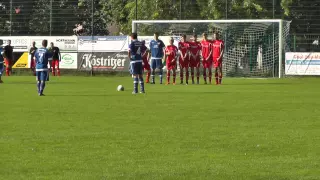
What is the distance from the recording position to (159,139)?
15.4 metres

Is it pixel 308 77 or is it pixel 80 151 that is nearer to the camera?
pixel 80 151

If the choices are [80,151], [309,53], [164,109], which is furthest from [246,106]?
[309,53]

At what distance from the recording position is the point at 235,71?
159 feet

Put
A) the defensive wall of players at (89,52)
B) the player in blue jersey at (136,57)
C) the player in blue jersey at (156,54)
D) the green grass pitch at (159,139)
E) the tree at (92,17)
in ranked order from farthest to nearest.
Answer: the tree at (92,17) < the defensive wall of players at (89,52) < the player in blue jersey at (156,54) < the player in blue jersey at (136,57) < the green grass pitch at (159,139)

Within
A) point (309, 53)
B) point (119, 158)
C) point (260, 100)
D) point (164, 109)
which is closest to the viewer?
point (119, 158)

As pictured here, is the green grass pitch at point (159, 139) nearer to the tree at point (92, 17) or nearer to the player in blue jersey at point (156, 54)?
the player in blue jersey at point (156, 54)

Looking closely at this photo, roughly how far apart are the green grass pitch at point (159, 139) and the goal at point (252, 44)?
830 inches

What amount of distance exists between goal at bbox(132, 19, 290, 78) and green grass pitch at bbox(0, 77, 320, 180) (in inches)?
830

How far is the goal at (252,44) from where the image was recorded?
47750 millimetres

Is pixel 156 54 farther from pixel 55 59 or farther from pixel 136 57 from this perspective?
pixel 55 59

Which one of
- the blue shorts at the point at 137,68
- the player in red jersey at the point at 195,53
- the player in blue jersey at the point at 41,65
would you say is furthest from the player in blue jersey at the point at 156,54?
the player in blue jersey at the point at 41,65

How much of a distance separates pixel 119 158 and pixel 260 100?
571 inches

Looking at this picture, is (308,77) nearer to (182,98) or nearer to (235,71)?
(235,71)

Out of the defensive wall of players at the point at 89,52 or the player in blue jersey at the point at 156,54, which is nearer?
the player in blue jersey at the point at 156,54
